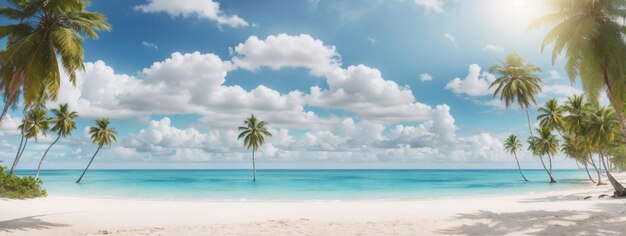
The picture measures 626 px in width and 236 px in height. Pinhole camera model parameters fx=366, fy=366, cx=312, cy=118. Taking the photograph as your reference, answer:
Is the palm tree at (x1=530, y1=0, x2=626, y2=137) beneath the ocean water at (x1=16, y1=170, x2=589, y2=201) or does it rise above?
above

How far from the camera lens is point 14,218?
14172 millimetres

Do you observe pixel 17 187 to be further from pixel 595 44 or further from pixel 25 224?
pixel 595 44

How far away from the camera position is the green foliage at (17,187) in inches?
854

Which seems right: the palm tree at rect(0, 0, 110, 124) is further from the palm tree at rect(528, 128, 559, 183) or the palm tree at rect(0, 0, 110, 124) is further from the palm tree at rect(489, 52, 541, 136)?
the palm tree at rect(528, 128, 559, 183)

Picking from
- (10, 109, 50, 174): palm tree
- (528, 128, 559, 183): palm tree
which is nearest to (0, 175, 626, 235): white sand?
(10, 109, 50, 174): palm tree

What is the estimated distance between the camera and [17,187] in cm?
2253

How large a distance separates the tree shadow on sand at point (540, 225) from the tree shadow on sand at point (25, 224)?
1312cm

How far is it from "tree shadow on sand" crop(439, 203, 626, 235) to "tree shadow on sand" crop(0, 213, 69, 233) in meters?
13.1

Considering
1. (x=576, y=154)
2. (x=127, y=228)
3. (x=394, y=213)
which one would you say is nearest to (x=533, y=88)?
(x=576, y=154)

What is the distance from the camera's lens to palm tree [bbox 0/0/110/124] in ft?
48.8

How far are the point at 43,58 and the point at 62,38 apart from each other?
5.59ft

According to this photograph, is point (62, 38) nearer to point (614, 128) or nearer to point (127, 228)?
point (127, 228)

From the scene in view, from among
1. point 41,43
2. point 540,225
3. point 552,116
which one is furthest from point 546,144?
point 41,43

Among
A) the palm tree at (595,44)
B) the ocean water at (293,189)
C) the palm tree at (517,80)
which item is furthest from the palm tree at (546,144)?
the palm tree at (595,44)
